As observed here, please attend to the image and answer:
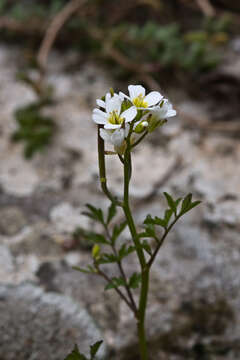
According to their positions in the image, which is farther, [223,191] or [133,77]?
[133,77]

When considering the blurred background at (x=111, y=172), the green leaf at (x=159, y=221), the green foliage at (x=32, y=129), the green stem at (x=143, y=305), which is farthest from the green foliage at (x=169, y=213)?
the green foliage at (x=32, y=129)

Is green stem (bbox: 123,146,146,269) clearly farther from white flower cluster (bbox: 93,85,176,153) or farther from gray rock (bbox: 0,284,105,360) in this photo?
gray rock (bbox: 0,284,105,360)

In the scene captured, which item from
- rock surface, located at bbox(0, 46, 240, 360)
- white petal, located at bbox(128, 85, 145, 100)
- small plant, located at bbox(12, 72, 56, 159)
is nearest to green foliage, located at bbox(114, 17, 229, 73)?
rock surface, located at bbox(0, 46, 240, 360)

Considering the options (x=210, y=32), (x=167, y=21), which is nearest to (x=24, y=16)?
(x=167, y=21)

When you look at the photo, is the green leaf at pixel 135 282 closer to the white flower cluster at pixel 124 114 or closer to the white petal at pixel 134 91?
the white flower cluster at pixel 124 114

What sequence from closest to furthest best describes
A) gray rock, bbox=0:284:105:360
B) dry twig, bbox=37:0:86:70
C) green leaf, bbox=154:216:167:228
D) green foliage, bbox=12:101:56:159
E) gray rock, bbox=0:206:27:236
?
1. green leaf, bbox=154:216:167:228
2. gray rock, bbox=0:284:105:360
3. gray rock, bbox=0:206:27:236
4. green foliage, bbox=12:101:56:159
5. dry twig, bbox=37:0:86:70

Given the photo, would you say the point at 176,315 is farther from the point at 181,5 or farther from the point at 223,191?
the point at 181,5
